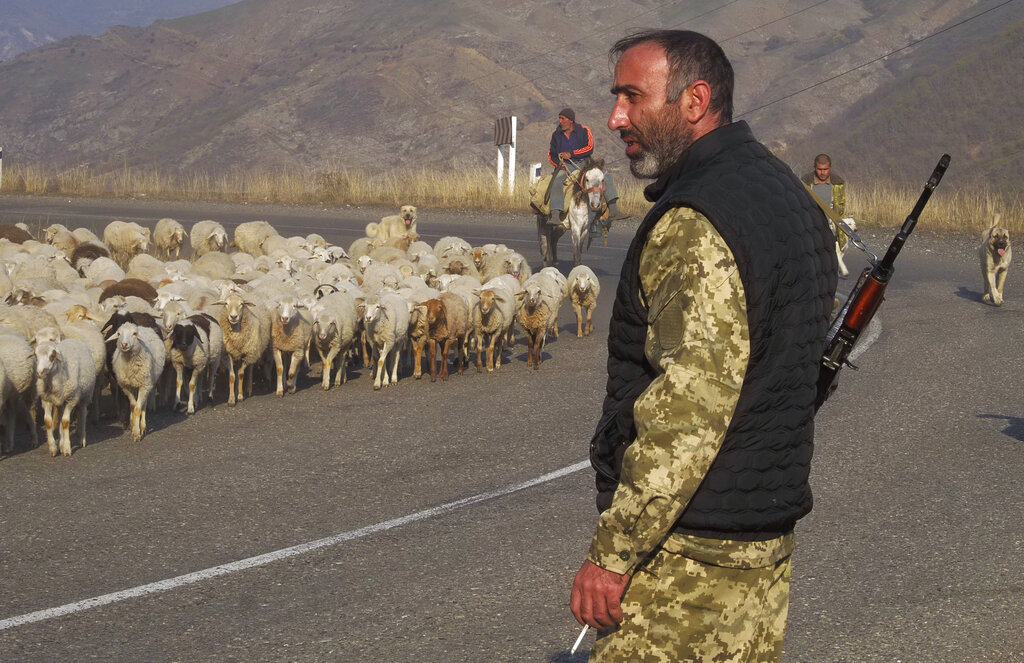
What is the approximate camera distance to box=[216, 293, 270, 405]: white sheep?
1259cm

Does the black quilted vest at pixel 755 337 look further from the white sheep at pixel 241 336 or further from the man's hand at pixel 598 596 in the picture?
the white sheep at pixel 241 336

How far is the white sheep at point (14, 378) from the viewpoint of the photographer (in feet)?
33.0

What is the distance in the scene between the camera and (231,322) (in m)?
12.7

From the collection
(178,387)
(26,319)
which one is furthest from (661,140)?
(26,319)

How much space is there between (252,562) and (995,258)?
46.7 feet

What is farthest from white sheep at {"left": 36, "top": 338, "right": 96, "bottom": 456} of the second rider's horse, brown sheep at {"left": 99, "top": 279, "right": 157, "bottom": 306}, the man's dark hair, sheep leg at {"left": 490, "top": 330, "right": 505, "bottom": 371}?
the second rider's horse

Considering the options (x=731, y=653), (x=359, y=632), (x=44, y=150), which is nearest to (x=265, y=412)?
(x=359, y=632)

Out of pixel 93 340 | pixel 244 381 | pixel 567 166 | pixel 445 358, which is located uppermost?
pixel 567 166

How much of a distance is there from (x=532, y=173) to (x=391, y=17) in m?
95.7

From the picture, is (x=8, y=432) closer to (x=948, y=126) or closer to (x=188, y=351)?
(x=188, y=351)

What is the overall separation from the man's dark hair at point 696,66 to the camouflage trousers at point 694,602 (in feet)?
3.91

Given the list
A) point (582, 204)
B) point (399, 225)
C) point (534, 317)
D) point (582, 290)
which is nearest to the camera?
point (534, 317)

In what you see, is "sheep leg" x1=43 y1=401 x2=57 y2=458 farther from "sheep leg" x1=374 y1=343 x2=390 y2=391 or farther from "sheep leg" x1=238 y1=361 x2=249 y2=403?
"sheep leg" x1=374 y1=343 x2=390 y2=391

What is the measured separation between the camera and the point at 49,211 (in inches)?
1336
